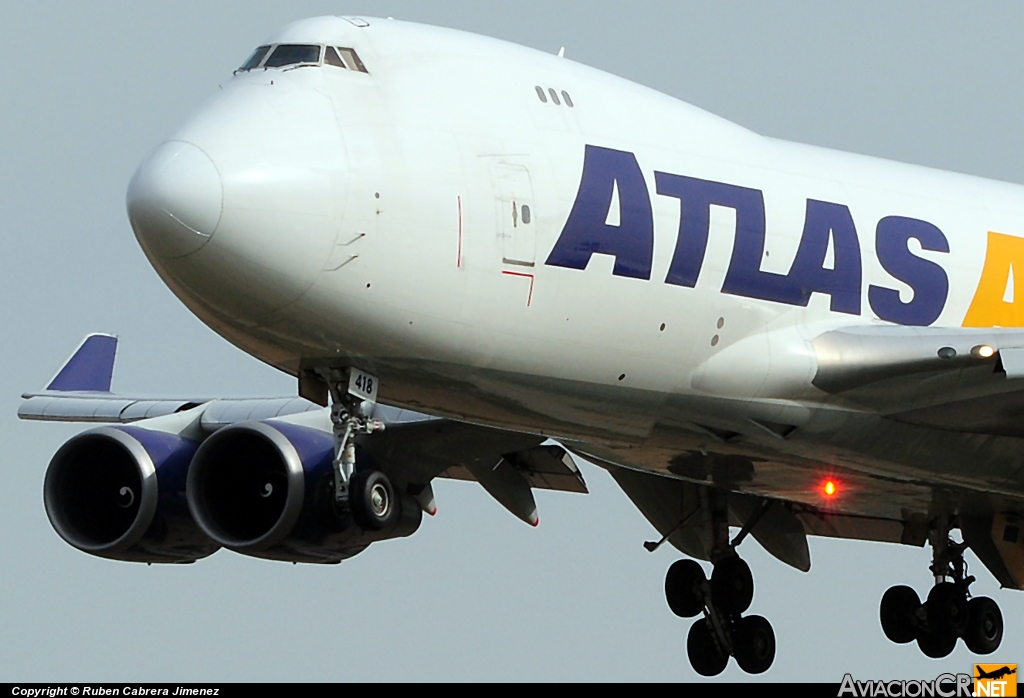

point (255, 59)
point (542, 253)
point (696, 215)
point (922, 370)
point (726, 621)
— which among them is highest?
point (255, 59)

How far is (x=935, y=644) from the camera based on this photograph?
88.0 feet

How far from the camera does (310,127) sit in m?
17.0

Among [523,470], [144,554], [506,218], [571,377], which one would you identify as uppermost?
[506,218]

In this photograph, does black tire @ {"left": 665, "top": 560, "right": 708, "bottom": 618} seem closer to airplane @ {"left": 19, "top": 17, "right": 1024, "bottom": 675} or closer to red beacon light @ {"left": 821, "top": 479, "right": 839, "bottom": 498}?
airplane @ {"left": 19, "top": 17, "right": 1024, "bottom": 675}

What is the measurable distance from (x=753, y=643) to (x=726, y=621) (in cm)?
42

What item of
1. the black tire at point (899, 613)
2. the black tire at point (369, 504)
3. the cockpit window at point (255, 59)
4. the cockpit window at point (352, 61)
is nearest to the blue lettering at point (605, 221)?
the cockpit window at point (352, 61)

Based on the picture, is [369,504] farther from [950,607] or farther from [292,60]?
[950,607]

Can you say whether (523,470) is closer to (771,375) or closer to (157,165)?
(771,375)

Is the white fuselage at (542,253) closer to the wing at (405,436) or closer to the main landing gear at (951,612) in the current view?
the wing at (405,436)

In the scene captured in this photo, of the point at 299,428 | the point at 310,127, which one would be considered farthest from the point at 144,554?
the point at 310,127

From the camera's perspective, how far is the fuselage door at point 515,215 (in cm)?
1777

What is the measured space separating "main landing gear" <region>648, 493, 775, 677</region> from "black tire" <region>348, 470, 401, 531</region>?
26.9ft

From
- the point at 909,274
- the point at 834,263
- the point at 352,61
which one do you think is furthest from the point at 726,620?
the point at 352,61

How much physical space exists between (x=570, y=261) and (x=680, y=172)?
188 centimetres
